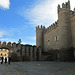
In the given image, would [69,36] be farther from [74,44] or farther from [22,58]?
[22,58]

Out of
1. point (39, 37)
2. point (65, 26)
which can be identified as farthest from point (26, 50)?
point (65, 26)

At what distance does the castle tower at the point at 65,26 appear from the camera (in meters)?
26.2

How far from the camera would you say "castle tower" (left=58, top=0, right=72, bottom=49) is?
1031 inches

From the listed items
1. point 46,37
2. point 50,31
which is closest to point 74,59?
point 50,31

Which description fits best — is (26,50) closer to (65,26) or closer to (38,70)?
(65,26)

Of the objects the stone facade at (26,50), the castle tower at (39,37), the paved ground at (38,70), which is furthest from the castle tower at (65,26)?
the castle tower at (39,37)

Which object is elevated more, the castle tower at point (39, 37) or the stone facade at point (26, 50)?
the castle tower at point (39, 37)

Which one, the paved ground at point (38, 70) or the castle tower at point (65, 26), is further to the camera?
the castle tower at point (65, 26)

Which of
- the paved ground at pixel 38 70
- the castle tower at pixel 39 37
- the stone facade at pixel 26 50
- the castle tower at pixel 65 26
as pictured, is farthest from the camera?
the castle tower at pixel 39 37

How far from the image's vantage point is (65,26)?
2661cm

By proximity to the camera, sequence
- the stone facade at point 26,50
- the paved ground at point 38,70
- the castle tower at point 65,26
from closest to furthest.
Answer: the paved ground at point 38,70 → the castle tower at point 65,26 → the stone facade at point 26,50

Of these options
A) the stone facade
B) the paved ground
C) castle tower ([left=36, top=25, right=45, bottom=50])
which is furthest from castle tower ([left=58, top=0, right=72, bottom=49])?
castle tower ([left=36, top=25, right=45, bottom=50])

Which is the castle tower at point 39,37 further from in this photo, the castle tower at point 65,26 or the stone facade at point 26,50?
the castle tower at point 65,26

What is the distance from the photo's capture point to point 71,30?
26.4 metres
